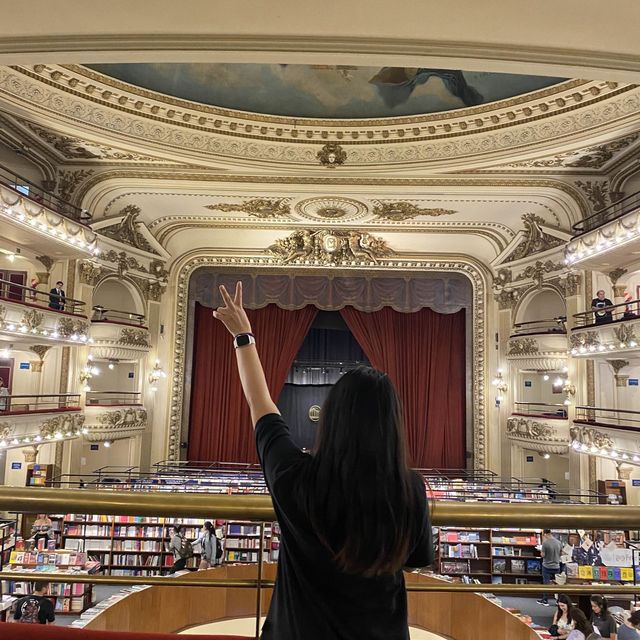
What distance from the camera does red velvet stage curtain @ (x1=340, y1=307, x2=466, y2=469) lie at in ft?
52.5

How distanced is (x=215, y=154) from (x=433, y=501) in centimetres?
1013

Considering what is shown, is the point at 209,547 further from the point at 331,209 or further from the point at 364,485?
the point at 331,209

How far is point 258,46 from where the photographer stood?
3.50 meters

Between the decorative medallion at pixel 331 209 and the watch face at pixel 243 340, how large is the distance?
1104 cm

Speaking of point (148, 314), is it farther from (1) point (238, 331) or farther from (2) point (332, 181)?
(1) point (238, 331)

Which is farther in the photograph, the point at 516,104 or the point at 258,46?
the point at 516,104

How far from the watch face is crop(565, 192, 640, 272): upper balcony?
9181 millimetres

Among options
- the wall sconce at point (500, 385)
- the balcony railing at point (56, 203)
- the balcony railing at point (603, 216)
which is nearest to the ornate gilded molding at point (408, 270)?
the wall sconce at point (500, 385)

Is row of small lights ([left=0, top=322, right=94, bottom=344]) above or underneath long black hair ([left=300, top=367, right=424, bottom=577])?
above

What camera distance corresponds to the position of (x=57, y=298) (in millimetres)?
10750

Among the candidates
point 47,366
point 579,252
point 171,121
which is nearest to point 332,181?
point 171,121

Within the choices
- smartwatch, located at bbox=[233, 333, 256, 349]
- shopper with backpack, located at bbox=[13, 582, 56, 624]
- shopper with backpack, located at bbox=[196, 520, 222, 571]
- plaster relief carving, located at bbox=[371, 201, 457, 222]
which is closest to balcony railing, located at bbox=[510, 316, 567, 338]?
plaster relief carving, located at bbox=[371, 201, 457, 222]

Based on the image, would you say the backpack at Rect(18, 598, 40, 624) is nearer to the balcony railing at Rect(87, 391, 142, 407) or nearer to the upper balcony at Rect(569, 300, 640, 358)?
the balcony railing at Rect(87, 391, 142, 407)

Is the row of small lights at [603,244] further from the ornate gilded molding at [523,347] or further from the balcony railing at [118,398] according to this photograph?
the balcony railing at [118,398]
